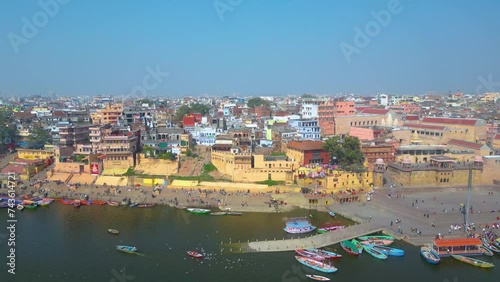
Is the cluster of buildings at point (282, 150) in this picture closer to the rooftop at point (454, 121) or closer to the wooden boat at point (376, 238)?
the rooftop at point (454, 121)

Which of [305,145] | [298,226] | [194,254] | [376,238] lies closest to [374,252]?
[376,238]

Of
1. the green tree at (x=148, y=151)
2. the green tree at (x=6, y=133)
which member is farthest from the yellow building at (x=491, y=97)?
the green tree at (x=6, y=133)

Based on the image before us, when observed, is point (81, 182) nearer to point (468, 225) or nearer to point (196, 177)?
point (196, 177)

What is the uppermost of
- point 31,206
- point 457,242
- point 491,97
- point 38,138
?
point 491,97

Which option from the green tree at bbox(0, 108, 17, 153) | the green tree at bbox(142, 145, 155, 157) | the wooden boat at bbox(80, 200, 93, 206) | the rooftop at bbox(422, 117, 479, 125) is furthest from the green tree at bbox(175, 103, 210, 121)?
the rooftop at bbox(422, 117, 479, 125)

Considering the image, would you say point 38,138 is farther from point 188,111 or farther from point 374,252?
point 374,252

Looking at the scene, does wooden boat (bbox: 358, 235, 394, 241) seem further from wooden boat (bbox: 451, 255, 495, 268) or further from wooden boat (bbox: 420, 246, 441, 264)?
wooden boat (bbox: 451, 255, 495, 268)

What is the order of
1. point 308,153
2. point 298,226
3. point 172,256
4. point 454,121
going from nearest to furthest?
point 172,256 < point 298,226 < point 308,153 < point 454,121
